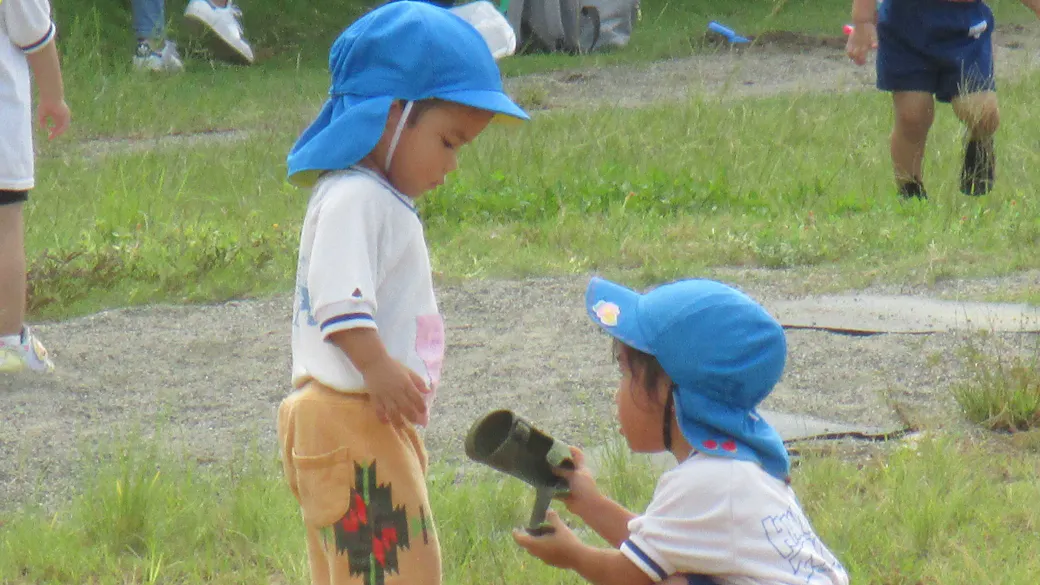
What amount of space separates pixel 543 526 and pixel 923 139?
4.72 meters

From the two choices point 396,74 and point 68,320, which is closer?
point 396,74

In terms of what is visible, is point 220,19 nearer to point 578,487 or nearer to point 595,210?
point 595,210

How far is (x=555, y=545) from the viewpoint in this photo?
8.44ft

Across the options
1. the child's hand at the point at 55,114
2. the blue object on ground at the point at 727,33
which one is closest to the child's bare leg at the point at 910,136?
the child's hand at the point at 55,114

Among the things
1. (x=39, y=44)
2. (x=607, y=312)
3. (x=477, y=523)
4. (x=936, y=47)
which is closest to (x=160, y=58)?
(x=936, y=47)

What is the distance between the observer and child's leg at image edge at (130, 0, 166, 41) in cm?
1248

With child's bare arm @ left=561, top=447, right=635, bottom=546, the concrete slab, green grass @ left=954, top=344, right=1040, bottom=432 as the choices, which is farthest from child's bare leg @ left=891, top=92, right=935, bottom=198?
child's bare arm @ left=561, top=447, right=635, bottom=546

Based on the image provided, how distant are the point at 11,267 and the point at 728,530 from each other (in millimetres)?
2862

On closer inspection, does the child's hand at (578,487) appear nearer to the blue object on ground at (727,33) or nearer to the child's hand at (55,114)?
the child's hand at (55,114)

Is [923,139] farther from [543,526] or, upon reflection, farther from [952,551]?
[543,526]

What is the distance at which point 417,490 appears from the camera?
8.63ft

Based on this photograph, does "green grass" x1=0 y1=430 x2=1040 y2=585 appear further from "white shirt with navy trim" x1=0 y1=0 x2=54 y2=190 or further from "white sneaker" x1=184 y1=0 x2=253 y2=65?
"white sneaker" x1=184 y1=0 x2=253 y2=65

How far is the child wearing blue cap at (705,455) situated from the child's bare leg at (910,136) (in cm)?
452

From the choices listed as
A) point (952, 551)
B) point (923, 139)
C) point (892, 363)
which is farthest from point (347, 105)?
point (923, 139)
